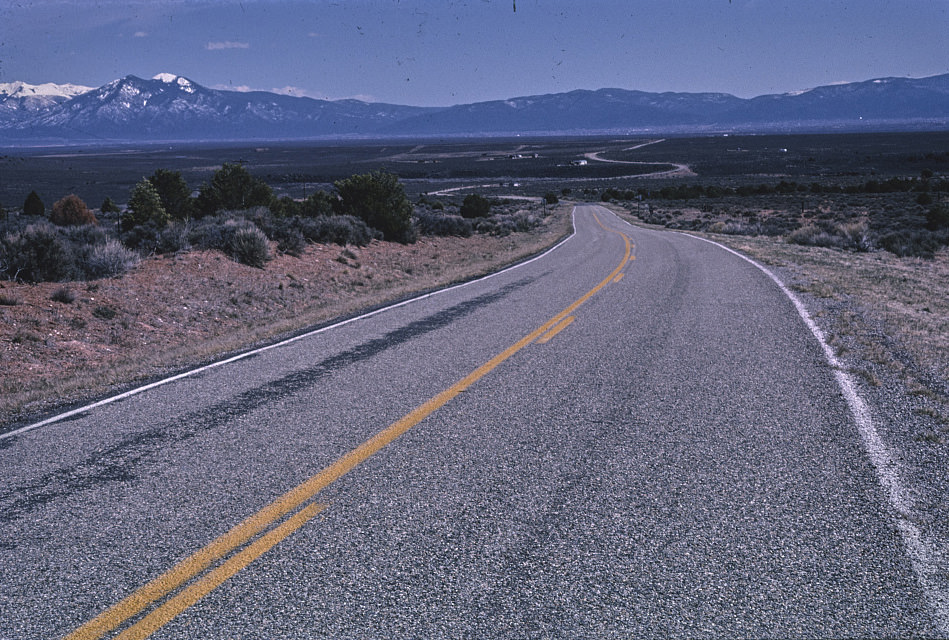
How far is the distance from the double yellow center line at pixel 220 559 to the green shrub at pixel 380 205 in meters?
22.0

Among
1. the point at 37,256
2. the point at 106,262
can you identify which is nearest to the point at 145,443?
the point at 37,256

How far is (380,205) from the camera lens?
26859 millimetres

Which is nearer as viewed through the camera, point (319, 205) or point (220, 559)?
point (220, 559)

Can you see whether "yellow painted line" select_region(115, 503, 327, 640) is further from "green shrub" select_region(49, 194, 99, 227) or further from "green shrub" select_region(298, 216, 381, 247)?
"green shrub" select_region(49, 194, 99, 227)

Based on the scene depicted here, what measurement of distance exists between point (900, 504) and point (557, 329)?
5.80 meters

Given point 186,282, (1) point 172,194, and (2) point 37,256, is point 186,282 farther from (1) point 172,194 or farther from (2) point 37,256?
(1) point 172,194

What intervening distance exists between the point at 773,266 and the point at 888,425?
12.7 metres

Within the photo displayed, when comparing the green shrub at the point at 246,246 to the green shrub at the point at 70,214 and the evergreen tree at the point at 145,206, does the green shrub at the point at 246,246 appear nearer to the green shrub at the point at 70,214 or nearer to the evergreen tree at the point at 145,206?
the evergreen tree at the point at 145,206

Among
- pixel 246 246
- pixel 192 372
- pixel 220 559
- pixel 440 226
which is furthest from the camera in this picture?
pixel 440 226

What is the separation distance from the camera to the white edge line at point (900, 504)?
3.29 metres

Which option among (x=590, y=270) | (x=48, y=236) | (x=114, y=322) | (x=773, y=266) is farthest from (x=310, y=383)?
(x=773, y=266)

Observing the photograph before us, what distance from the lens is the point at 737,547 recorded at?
376cm

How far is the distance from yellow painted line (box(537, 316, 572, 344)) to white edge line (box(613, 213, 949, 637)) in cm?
341

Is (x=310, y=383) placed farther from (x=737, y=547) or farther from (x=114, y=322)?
(x=114, y=322)
